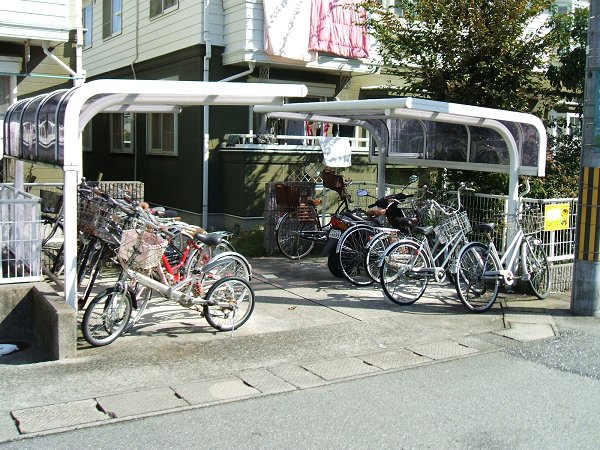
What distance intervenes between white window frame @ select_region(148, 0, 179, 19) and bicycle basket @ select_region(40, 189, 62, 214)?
254 inches

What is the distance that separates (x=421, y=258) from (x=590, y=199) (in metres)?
2.05

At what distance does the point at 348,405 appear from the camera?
5070 millimetres

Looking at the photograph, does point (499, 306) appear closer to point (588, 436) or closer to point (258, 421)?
point (588, 436)

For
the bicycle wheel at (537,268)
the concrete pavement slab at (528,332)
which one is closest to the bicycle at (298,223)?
the bicycle wheel at (537,268)

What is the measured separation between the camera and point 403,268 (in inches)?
312

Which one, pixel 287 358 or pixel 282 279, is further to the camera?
pixel 282 279

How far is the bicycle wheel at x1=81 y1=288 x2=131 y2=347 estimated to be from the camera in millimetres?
6121

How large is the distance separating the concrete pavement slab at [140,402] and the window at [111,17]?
1360cm

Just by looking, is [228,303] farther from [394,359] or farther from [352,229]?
[352,229]

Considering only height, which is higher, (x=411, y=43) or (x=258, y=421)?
(x=411, y=43)

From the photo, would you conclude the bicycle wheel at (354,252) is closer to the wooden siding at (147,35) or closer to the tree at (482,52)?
the tree at (482,52)

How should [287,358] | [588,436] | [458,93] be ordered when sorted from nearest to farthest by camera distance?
[588,436] < [287,358] < [458,93]

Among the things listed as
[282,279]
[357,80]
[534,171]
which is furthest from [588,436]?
[357,80]

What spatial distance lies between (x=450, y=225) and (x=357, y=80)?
7.47 m
